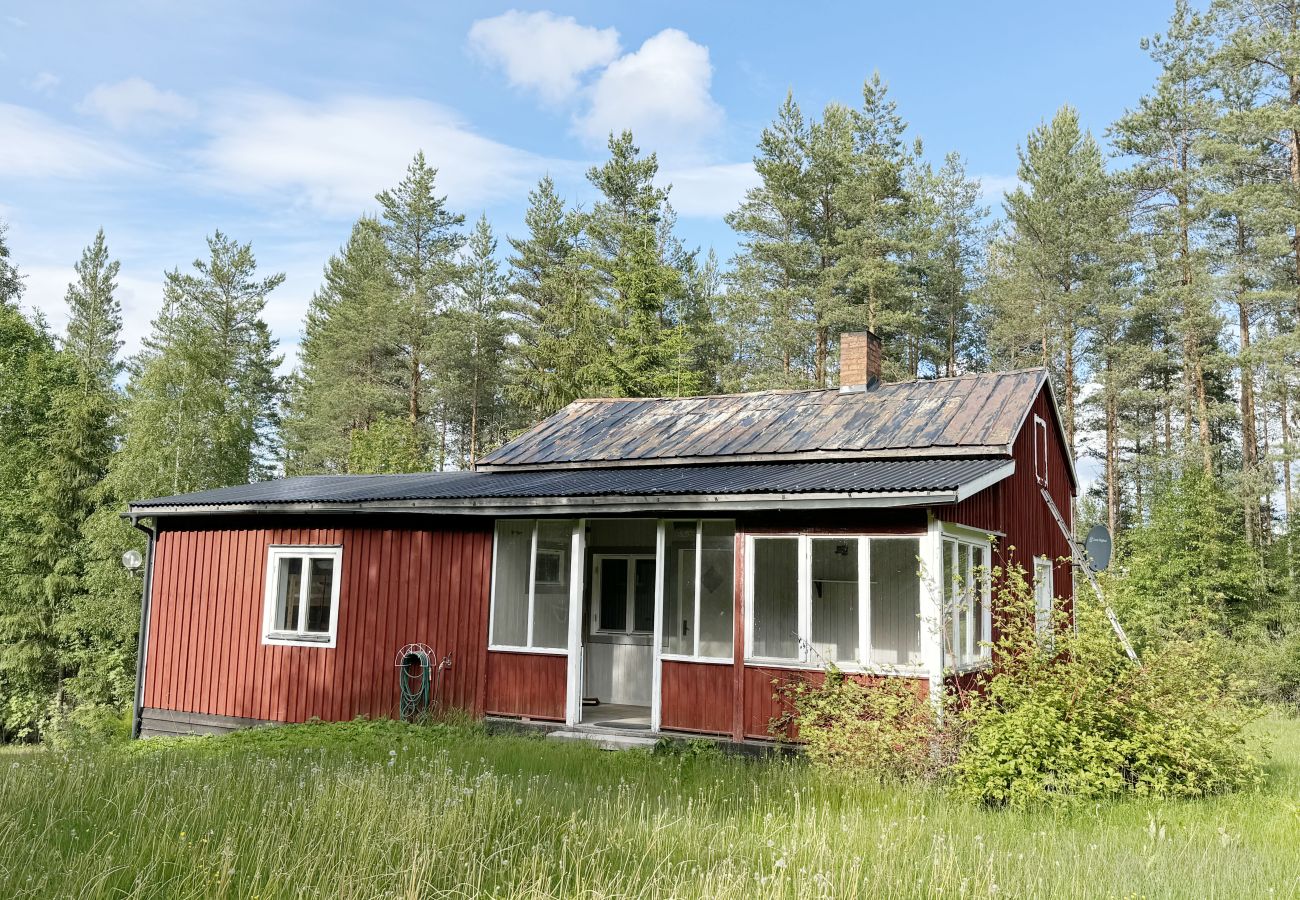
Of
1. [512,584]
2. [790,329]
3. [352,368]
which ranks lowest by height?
[512,584]

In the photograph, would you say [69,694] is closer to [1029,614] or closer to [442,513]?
[442,513]

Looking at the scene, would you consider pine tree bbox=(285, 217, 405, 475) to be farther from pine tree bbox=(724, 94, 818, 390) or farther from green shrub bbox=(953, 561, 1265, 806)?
green shrub bbox=(953, 561, 1265, 806)

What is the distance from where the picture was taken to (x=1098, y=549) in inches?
554

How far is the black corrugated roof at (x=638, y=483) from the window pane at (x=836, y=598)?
90 cm

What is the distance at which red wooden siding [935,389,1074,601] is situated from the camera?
1145cm

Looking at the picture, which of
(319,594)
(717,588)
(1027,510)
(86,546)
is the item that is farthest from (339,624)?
(86,546)

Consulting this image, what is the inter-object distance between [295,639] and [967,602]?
8751 mm

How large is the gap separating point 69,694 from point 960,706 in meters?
26.0

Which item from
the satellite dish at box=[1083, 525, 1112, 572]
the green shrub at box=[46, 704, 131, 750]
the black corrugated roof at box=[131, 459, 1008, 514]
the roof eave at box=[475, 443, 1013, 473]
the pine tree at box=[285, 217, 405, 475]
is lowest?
the green shrub at box=[46, 704, 131, 750]

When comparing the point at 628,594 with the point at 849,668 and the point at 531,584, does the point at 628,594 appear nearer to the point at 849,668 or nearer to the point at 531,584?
the point at 531,584

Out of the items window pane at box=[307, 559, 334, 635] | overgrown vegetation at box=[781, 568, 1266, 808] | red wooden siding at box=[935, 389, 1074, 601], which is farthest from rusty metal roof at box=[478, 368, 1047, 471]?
overgrown vegetation at box=[781, 568, 1266, 808]

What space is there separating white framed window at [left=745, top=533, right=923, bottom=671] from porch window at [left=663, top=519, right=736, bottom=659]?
0.35m

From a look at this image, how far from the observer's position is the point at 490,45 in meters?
14.2

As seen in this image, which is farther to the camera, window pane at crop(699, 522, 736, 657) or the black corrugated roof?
window pane at crop(699, 522, 736, 657)
